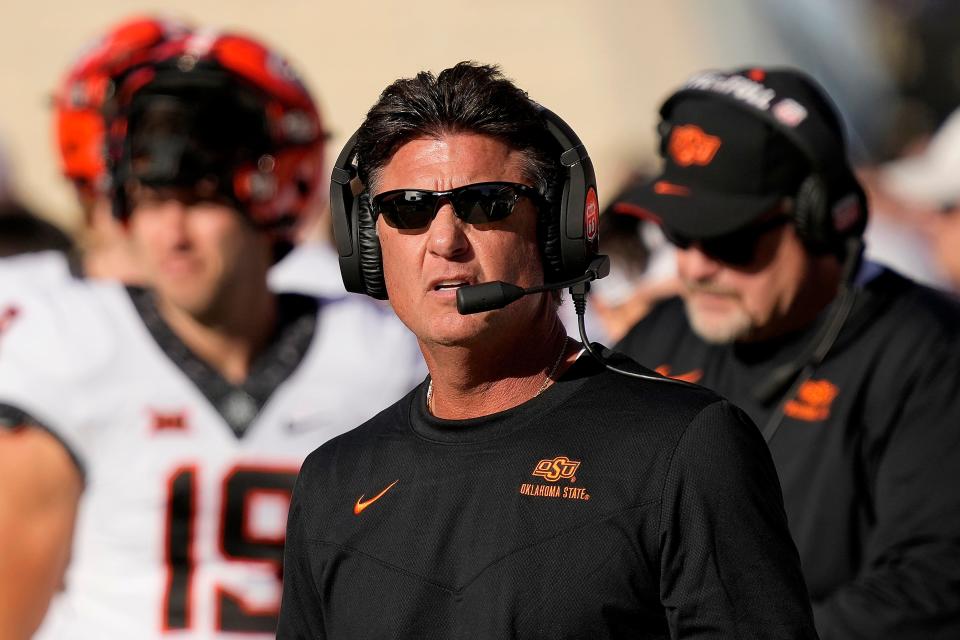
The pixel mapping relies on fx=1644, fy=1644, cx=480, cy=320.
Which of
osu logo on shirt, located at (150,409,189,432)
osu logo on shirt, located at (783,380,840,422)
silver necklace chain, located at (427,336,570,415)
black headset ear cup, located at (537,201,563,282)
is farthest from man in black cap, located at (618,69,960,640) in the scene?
black headset ear cup, located at (537,201,563,282)

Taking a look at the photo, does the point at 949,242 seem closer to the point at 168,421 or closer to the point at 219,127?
the point at 219,127

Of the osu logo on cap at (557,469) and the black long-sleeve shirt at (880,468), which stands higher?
the osu logo on cap at (557,469)

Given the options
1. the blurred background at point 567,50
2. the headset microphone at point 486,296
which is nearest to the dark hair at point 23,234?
the headset microphone at point 486,296

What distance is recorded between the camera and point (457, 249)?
241 centimetres

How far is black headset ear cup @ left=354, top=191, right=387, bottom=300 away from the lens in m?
2.62

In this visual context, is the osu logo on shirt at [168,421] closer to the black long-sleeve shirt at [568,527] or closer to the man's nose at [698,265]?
the man's nose at [698,265]

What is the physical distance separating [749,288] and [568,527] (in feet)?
6.14

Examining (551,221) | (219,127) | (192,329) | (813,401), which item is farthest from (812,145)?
(551,221)

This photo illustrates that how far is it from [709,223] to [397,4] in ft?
37.4

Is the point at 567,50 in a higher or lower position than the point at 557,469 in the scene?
lower

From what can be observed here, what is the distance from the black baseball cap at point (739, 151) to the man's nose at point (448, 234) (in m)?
1.71

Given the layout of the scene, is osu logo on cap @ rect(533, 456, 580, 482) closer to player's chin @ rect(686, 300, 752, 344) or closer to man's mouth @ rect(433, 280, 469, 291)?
man's mouth @ rect(433, 280, 469, 291)

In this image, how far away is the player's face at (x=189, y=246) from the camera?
418cm

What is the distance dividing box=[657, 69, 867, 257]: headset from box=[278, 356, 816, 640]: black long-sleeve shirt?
5.50 ft
